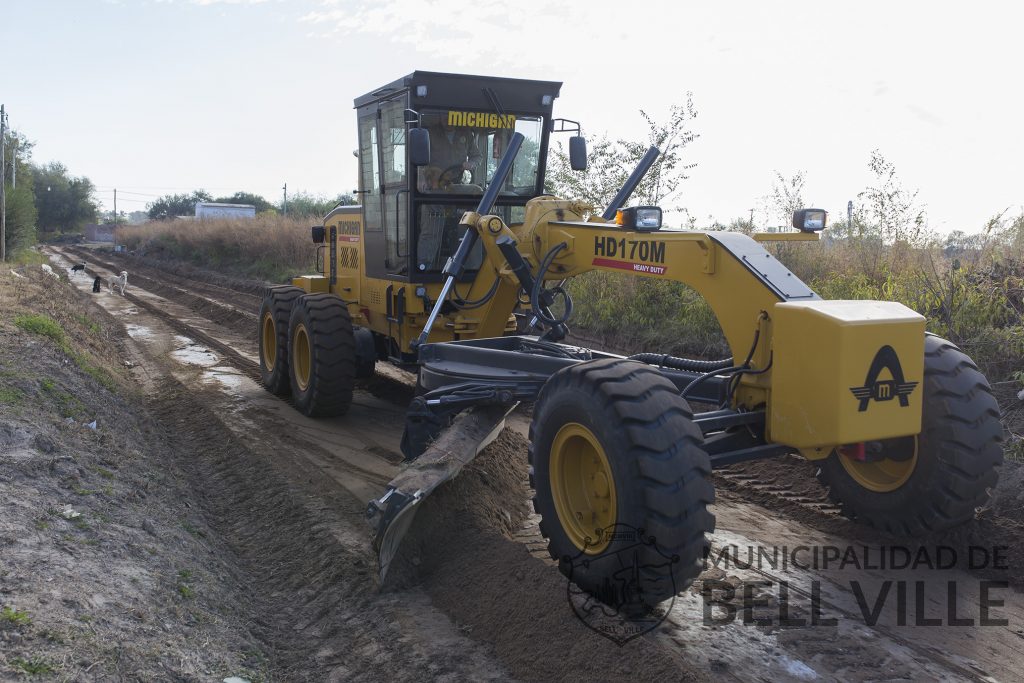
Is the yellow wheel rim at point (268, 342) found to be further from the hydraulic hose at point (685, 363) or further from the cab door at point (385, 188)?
the hydraulic hose at point (685, 363)

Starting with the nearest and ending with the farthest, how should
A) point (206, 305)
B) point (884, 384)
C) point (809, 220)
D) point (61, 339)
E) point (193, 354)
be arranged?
point (884, 384) < point (809, 220) < point (61, 339) < point (193, 354) < point (206, 305)

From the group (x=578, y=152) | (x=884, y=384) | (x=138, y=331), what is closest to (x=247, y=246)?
(x=138, y=331)

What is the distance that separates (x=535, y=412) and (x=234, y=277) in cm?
2364

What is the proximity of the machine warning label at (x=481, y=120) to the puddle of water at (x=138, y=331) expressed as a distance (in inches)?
358

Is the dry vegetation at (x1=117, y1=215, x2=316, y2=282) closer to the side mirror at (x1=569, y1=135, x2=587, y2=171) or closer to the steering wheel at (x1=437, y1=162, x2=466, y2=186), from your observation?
the steering wheel at (x1=437, y1=162, x2=466, y2=186)

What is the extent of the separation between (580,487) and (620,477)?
639 mm

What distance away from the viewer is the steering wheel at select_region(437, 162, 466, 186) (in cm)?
764

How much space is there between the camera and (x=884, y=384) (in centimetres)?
387

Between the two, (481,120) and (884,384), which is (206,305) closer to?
(481,120)

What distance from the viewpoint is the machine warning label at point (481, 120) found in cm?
744

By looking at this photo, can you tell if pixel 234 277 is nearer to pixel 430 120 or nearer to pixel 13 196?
pixel 13 196

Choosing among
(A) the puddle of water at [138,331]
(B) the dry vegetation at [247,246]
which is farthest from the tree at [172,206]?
(A) the puddle of water at [138,331]

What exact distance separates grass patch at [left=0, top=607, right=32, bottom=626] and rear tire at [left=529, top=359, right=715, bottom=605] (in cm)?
233

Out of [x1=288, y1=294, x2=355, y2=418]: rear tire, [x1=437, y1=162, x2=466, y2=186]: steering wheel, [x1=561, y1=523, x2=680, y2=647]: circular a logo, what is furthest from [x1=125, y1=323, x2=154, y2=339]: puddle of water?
[x1=561, y1=523, x2=680, y2=647]: circular a logo
